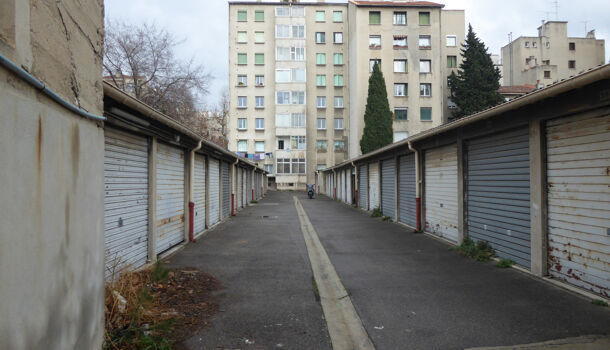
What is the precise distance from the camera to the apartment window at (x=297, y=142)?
45594 millimetres

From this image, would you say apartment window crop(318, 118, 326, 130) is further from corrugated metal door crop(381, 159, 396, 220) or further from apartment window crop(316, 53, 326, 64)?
corrugated metal door crop(381, 159, 396, 220)

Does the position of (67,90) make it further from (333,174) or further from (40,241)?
(333,174)

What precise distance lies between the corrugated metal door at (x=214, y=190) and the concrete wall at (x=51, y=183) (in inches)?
375

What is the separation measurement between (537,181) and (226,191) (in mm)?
12468

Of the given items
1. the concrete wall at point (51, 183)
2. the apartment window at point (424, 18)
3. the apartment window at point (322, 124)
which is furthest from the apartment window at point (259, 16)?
the concrete wall at point (51, 183)

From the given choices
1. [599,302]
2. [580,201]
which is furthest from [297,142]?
[599,302]

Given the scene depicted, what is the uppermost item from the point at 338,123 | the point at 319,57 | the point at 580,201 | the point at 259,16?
the point at 259,16

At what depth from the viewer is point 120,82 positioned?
858 inches

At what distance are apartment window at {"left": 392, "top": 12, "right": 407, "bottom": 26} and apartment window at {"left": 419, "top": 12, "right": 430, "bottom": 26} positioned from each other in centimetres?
179

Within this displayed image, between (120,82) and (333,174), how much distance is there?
18491 millimetres

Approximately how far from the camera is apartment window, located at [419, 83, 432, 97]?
1596 inches

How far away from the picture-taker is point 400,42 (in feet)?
134

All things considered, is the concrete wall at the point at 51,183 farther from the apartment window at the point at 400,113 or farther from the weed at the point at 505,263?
the apartment window at the point at 400,113

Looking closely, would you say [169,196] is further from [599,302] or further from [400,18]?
[400,18]
